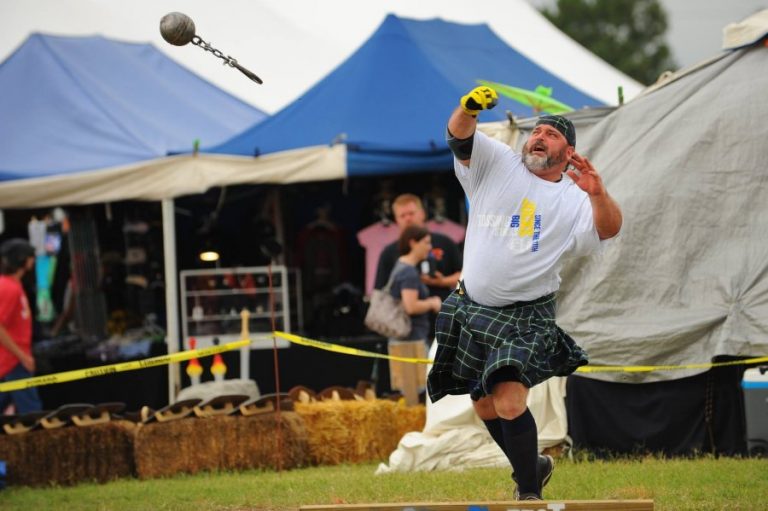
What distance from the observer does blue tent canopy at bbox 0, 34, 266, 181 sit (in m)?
12.0

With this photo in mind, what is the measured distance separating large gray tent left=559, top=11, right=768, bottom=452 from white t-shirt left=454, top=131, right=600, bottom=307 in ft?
8.34

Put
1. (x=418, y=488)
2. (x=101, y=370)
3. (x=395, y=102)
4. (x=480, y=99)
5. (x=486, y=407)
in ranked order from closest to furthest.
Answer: (x=480, y=99) < (x=486, y=407) < (x=418, y=488) < (x=101, y=370) < (x=395, y=102)

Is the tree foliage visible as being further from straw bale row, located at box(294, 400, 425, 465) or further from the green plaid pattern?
the green plaid pattern

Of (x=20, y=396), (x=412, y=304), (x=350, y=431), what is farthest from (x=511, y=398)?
(x=20, y=396)

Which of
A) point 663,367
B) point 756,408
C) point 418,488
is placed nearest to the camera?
point 418,488

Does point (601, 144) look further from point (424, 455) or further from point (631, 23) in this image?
point (631, 23)

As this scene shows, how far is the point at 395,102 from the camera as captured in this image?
11672 mm

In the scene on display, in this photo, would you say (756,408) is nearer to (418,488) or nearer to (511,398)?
(418,488)

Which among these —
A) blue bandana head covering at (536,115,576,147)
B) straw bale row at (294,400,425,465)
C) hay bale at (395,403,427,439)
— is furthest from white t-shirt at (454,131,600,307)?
hay bale at (395,403,427,439)

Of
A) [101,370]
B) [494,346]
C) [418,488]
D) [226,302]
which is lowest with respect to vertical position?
[418,488]

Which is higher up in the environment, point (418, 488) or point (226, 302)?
point (226, 302)

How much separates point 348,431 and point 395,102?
4.07 meters

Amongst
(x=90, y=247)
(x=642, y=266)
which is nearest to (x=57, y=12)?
(x=90, y=247)

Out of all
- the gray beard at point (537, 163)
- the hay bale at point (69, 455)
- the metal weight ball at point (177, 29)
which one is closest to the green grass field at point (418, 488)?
the hay bale at point (69, 455)
